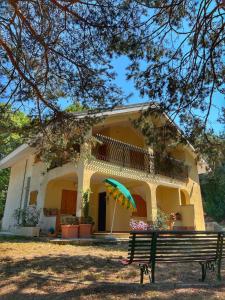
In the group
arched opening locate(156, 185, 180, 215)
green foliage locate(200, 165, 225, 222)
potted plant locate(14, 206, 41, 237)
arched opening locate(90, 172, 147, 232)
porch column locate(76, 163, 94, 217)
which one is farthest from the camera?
green foliage locate(200, 165, 225, 222)

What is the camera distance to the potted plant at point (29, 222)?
45.9 ft

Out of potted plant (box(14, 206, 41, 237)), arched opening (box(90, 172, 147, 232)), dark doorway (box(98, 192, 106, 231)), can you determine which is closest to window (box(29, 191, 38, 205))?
potted plant (box(14, 206, 41, 237))

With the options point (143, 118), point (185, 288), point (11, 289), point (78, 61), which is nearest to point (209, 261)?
point (185, 288)

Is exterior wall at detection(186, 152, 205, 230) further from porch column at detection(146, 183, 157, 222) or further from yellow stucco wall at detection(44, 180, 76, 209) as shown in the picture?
yellow stucco wall at detection(44, 180, 76, 209)

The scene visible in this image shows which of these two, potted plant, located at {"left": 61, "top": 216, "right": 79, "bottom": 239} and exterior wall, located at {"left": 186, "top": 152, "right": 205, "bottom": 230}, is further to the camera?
exterior wall, located at {"left": 186, "top": 152, "right": 205, "bottom": 230}

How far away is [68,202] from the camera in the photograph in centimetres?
1716

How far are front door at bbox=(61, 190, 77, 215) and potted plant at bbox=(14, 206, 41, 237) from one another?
1548 millimetres

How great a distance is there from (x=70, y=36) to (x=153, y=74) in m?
2.46

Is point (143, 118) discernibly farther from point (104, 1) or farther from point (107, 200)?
point (107, 200)

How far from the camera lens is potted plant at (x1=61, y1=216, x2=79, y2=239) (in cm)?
1209

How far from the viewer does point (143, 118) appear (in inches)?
335

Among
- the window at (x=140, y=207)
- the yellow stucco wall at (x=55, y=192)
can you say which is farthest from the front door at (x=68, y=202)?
the window at (x=140, y=207)

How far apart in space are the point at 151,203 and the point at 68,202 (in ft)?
15.4

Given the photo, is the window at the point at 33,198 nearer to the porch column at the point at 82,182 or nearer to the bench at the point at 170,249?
the porch column at the point at 82,182
